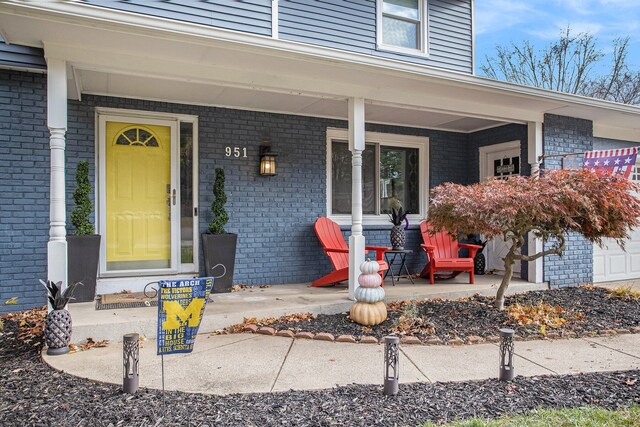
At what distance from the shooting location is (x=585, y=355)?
3.77 metres

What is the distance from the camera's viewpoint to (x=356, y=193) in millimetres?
5129

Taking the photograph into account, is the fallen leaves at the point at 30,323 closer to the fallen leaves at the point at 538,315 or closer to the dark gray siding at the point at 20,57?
the dark gray siding at the point at 20,57

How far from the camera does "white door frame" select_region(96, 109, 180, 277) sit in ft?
17.9

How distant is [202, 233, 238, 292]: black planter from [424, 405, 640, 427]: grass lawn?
11.8ft

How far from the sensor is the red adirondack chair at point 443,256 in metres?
6.27

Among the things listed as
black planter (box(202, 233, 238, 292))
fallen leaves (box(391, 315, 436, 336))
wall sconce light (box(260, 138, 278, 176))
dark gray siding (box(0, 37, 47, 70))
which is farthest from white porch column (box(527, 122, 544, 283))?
dark gray siding (box(0, 37, 47, 70))

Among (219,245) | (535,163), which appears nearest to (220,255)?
(219,245)

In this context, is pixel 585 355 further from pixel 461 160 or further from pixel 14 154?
pixel 14 154

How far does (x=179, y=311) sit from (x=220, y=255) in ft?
9.64

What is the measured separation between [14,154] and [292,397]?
396cm

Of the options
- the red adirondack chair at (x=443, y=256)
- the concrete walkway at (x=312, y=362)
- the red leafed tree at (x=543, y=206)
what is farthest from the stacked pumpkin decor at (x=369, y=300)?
the red adirondack chair at (x=443, y=256)

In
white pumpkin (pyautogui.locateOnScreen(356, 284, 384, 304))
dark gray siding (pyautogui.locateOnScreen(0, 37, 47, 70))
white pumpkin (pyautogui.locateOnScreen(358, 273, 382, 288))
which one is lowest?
white pumpkin (pyautogui.locateOnScreen(356, 284, 384, 304))

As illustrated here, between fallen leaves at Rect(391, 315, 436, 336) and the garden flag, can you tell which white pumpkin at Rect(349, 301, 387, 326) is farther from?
the garden flag

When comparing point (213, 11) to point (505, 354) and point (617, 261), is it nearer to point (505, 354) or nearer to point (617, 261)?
point (505, 354)
